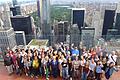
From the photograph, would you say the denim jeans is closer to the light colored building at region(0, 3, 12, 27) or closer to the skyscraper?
the light colored building at region(0, 3, 12, 27)

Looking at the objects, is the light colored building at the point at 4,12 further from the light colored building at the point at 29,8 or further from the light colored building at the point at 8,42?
the light colored building at the point at 8,42

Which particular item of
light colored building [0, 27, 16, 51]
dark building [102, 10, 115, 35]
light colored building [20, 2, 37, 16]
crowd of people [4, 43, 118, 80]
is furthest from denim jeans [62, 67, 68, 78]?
light colored building [20, 2, 37, 16]

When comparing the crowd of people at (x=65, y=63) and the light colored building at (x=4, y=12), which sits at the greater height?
the crowd of people at (x=65, y=63)

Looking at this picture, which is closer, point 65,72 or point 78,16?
point 65,72

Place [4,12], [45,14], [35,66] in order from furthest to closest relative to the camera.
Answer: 1. [45,14]
2. [4,12]
3. [35,66]

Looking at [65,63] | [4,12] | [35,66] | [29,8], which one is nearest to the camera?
[65,63]

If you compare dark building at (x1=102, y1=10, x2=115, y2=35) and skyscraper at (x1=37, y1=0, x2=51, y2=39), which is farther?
skyscraper at (x1=37, y1=0, x2=51, y2=39)

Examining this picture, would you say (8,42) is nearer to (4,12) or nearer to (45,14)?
(45,14)

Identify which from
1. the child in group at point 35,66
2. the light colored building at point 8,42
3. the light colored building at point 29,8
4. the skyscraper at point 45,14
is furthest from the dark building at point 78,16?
the child in group at point 35,66

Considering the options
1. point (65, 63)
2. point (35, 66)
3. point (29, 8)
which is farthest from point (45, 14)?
point (65, 63)

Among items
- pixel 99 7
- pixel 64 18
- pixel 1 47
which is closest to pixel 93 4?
pixel 99 7
